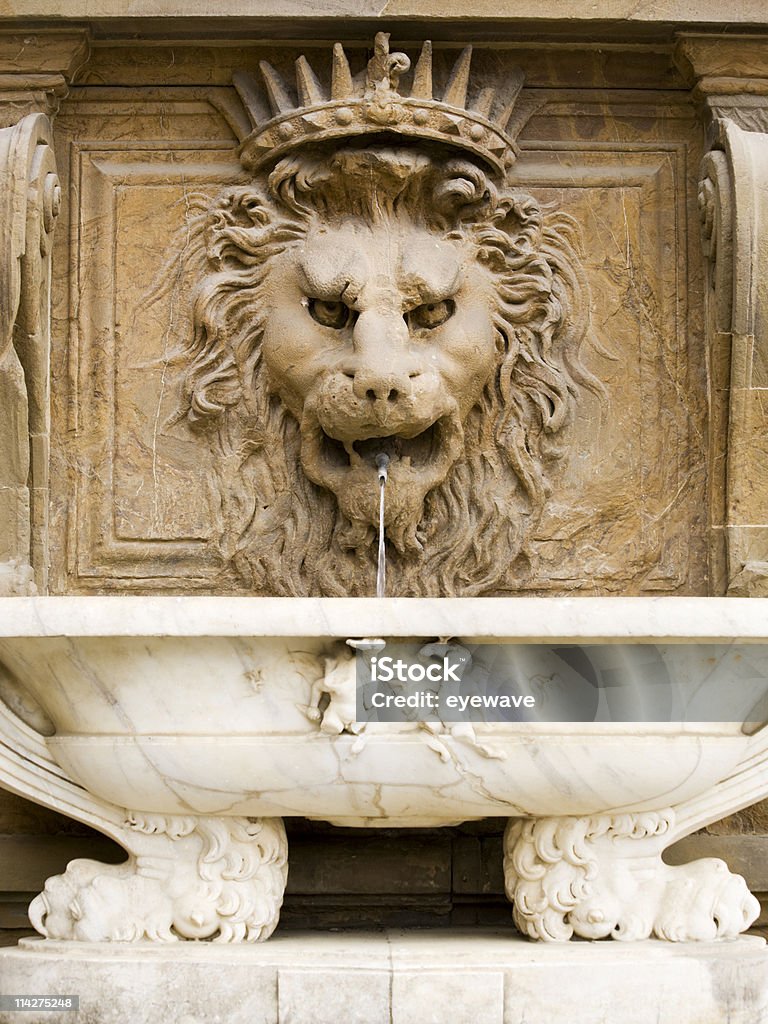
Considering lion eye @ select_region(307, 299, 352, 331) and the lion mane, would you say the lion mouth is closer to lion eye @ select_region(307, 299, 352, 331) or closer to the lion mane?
the lion mane

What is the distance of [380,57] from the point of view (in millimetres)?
3674

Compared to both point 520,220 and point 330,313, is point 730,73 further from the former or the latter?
point 330,313

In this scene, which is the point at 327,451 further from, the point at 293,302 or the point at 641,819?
the point at 641,819

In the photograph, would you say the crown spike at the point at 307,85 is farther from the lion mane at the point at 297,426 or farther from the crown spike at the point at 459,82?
the crown spike at the point at 459,82

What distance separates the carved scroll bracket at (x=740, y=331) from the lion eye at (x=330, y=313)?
86cm

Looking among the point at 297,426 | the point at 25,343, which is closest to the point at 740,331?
the point at 297,426

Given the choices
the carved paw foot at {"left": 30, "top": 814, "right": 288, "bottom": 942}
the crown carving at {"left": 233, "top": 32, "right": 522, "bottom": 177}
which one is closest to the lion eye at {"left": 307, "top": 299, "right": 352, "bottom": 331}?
the crown carving at {"left": 233, "top": 32, "right": 522, "bottom": 177}

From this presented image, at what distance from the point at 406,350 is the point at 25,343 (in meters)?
0.87

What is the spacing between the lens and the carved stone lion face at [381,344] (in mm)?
3619

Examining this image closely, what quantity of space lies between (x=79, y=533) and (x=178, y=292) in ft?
2.03

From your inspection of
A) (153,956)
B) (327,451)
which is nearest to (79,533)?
(327,451)

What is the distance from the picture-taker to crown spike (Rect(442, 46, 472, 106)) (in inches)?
147

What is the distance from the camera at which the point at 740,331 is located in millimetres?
3689

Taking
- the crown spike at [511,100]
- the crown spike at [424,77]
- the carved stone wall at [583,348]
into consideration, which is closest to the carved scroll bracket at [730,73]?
the carved stone wall at [583,348]
